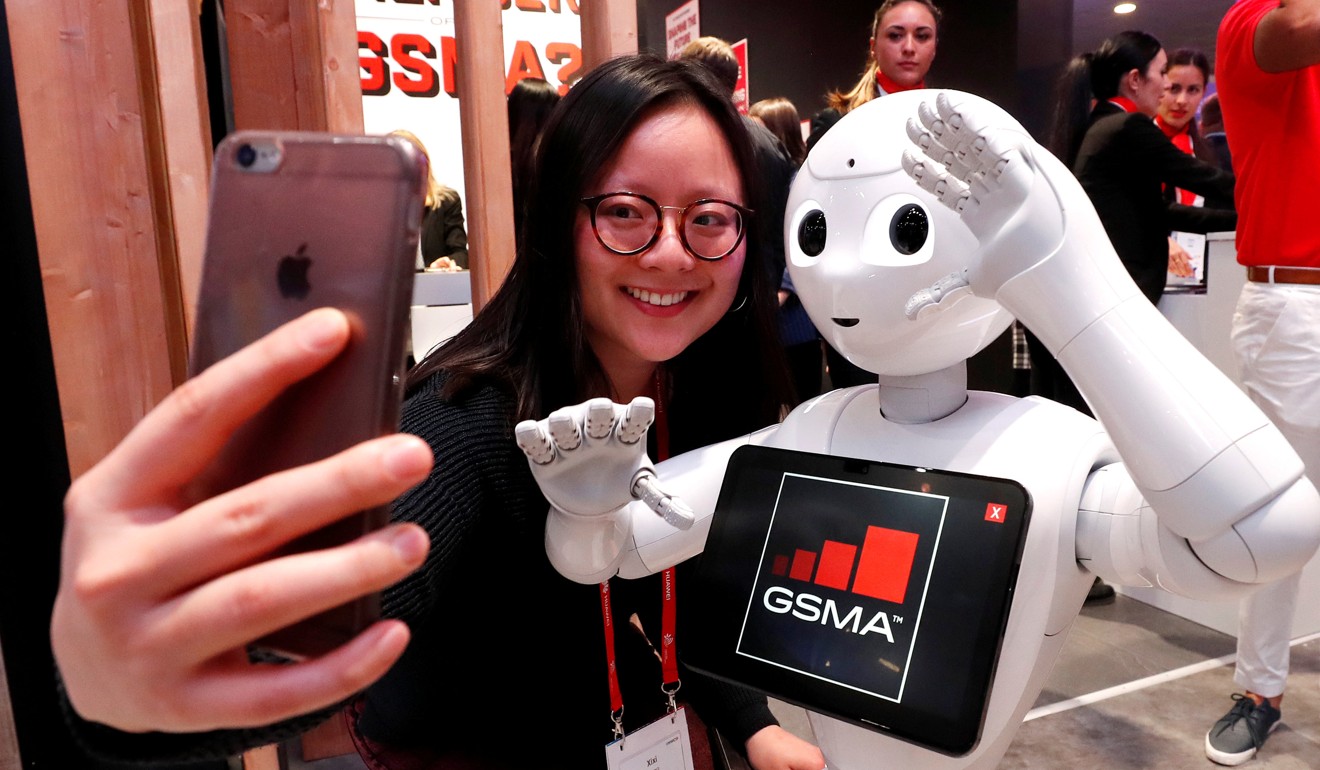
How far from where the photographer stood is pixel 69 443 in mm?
1285

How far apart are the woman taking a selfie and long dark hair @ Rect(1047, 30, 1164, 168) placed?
1797 millimetres

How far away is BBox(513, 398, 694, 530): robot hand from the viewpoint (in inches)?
27.0

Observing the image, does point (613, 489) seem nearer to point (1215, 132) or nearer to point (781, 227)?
point (781, 227)

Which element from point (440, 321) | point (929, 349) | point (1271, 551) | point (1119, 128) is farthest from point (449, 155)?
point (1271, 551)

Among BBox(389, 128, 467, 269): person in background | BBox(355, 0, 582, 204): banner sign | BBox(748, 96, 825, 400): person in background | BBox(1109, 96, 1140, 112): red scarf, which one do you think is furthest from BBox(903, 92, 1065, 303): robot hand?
BBox(355, 0, 582, 204): banner sign

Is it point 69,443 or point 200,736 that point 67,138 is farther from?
point 200,736

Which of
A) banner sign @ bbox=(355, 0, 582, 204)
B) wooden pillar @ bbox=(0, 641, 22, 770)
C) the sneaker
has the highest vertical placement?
banner sign @ bbox=(355, 0, 582, 204)

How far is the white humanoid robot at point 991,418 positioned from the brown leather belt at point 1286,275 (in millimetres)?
1314

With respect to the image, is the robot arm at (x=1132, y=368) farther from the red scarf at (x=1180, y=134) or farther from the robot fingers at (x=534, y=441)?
the red scarf at (x=1180, y=134)

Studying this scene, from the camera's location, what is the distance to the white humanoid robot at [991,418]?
64cm

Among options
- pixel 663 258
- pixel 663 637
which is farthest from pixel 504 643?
pixel 663 258

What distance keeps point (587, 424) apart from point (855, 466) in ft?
0.90

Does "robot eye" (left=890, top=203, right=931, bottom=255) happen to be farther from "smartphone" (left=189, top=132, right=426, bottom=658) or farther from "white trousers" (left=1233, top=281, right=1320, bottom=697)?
"white trousers" (left=1233, top=281, right=1320, bottom=697)

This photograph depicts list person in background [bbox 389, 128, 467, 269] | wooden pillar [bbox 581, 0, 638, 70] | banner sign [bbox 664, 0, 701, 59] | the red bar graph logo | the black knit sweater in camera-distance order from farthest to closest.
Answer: banner sign [bbox 664, 0, 701, 59] → person in background [bbox 389, 128, 467, 269] → wooden pillar [bbox 581, 0, 638, 70] → the black knit sweater → the red bar graph logo
